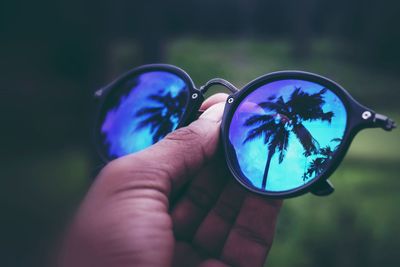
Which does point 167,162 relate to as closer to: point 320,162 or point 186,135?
point 186,135

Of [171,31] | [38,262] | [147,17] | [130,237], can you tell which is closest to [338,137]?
[130,237]

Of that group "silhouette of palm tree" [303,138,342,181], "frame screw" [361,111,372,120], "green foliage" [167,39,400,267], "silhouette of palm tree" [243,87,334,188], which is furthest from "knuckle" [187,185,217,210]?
"green foliage" [167,39,400,267]

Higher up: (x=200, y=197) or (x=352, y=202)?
(x=200, y=197)

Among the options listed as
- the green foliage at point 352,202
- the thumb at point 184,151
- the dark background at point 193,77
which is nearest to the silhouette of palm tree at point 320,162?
the thumb at point 184,151

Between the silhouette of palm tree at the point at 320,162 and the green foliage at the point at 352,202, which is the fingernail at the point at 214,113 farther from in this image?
the green foliage at the point at 352,202

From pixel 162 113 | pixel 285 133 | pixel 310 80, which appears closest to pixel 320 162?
pixel 285 133

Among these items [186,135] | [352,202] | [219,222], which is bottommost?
[352,202]

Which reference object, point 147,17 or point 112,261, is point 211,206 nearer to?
point 112,261
